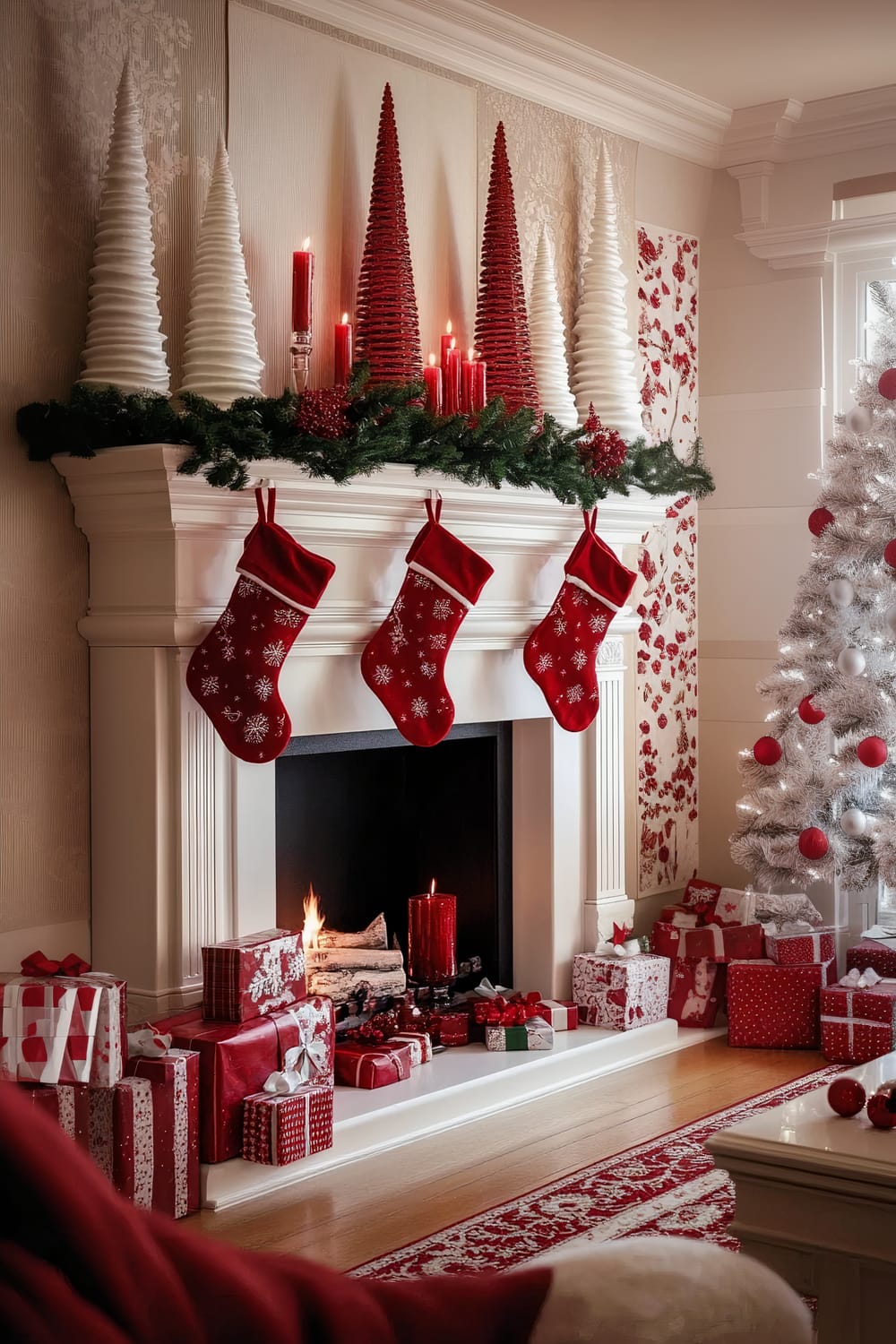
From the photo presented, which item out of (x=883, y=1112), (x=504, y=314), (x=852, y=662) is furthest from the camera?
(x=852, y=662)

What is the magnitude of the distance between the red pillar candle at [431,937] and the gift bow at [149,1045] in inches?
47.0

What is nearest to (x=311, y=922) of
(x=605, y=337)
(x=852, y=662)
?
(x=852, y=662)

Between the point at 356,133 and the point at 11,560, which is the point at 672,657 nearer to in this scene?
the point at 356,133

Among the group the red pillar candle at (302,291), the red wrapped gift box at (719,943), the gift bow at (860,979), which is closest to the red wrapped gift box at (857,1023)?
the gift bow at (860,979)

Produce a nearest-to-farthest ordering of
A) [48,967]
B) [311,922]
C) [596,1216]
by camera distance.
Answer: [48,967] → [596,1216] → [311,922]

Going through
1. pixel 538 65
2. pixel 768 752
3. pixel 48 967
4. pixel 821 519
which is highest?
pixel 538 65

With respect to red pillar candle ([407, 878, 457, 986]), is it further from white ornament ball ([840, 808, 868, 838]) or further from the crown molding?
the crown molding

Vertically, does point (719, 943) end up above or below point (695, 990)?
above

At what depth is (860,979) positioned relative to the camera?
165 inches

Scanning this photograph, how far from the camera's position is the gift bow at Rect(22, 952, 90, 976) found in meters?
2.73

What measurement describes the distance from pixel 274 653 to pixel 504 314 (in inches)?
54.7

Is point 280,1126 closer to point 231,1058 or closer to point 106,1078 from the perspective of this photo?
point 231,1058

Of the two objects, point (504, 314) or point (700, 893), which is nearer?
point (504, 314)

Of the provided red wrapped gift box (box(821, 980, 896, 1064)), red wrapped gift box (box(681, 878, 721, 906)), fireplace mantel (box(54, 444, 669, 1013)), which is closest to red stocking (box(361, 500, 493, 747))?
fireplace mantel (box(54, 444, 669, 1013))
